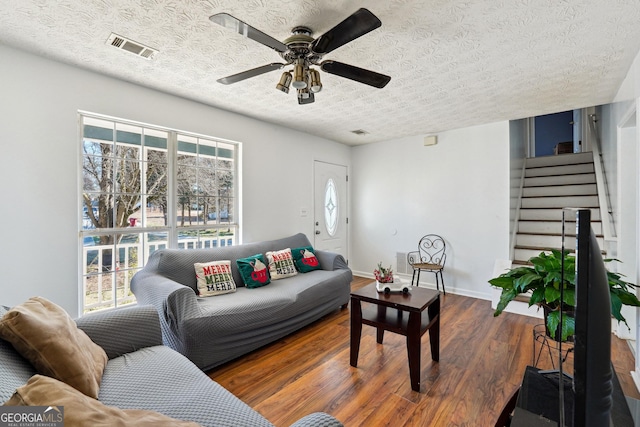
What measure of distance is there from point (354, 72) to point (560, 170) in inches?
198

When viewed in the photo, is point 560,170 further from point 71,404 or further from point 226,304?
point 71,404

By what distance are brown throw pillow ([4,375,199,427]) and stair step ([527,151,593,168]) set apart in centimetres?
668

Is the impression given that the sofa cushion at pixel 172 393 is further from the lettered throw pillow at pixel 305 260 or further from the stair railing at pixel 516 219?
the stair railing at pixel 516 219

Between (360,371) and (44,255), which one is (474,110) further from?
(44,255)

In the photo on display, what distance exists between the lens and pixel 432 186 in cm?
454

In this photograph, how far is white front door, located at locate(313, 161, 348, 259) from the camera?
485cm

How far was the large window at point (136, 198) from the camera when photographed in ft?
8.76

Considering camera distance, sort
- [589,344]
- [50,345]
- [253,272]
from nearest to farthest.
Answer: [589,344] → [50,345] → [253,272]

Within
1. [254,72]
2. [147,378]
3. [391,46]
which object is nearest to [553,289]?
[391,46]

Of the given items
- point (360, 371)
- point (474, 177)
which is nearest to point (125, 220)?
point (360, 371)

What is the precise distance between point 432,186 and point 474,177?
24.0 inches

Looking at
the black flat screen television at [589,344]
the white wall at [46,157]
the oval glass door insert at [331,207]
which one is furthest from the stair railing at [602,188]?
the white wall at [46,157]

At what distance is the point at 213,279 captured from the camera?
109 inches

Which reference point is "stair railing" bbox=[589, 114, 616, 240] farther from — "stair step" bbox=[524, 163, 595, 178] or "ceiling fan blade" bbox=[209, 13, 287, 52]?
"ceiling fan blade" bbox=[209, 13, 287, 52]
